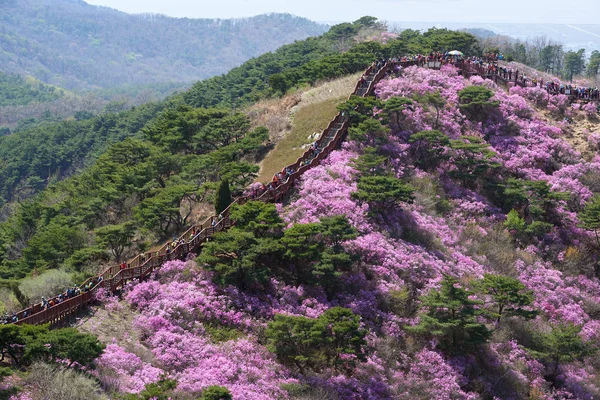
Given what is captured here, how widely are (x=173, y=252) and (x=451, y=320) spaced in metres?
13.9

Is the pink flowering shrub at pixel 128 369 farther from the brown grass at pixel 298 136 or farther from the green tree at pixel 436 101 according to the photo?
the green tree at pixel 436 101

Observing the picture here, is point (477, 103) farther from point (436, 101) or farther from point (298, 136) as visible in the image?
point (298, 136)

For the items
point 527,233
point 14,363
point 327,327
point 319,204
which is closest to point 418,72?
point 527,233

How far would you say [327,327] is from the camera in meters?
27.6

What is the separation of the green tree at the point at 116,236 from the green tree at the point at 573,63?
324ft

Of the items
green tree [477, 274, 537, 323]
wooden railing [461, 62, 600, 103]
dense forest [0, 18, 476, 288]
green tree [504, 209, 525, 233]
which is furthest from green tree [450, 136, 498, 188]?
dense forest [0, 18, 476, 288]

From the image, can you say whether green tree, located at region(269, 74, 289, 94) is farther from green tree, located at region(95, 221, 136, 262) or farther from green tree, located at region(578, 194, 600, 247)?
green tree, located at region(578, 194, 600, 247)

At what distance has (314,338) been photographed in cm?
2659

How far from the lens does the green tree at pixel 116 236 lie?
37.8 metres

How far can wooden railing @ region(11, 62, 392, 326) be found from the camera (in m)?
27.3

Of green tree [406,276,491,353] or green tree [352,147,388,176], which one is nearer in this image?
green tree [406,276,491,353]

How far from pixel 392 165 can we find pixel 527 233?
32.7 ft

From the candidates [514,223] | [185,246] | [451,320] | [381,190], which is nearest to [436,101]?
[514,223]

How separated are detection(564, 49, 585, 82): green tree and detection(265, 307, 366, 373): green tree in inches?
4029
